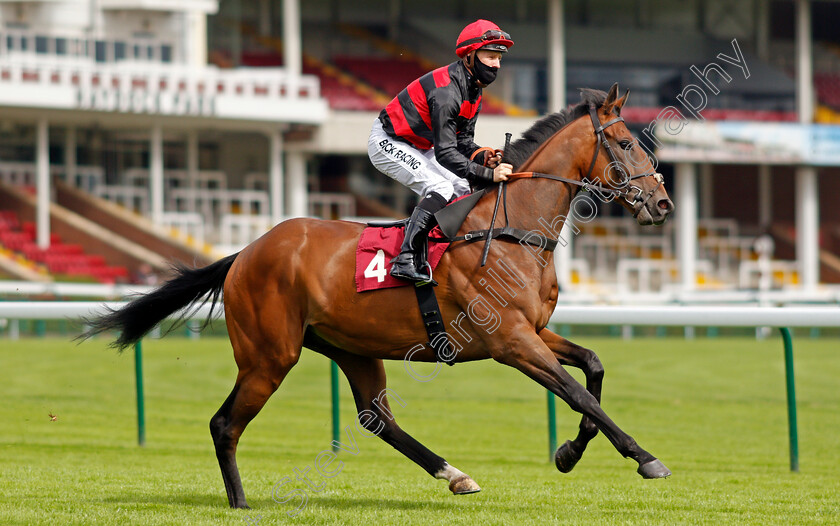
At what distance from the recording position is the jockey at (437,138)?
496 cm

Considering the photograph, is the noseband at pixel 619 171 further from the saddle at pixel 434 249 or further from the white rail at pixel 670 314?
the white rail at pixel 670 314

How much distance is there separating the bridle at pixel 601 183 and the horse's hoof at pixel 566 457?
1.09m

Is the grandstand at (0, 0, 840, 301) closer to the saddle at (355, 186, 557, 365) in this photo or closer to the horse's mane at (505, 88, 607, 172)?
the horse's mane at (505, 88, 607, 172)

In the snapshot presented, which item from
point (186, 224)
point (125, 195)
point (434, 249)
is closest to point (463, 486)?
point (434, 249)

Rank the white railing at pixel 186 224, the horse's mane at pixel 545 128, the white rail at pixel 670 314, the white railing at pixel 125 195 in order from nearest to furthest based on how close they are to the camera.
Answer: the horse's mane at pixel 545 128
the white rail at pixel 670 314
the white railing at pixel 186 224
the white railing at pixel 125 195

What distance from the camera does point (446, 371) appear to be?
484 inches

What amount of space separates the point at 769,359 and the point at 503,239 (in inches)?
388

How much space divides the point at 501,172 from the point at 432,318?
73 centimetres

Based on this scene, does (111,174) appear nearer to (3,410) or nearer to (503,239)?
(3,410)

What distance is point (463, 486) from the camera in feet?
16.5

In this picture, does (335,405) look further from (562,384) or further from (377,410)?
(562,384)

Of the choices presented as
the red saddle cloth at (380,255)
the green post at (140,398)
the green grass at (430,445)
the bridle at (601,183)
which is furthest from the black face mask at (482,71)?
the green post at (140,398)

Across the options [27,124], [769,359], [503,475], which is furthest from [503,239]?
[27,124]

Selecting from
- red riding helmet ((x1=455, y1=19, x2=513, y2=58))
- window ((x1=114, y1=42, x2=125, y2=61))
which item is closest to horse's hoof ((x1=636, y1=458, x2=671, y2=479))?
red riding helmet ((x1=455, y1=19, x2=513, y2=58))
